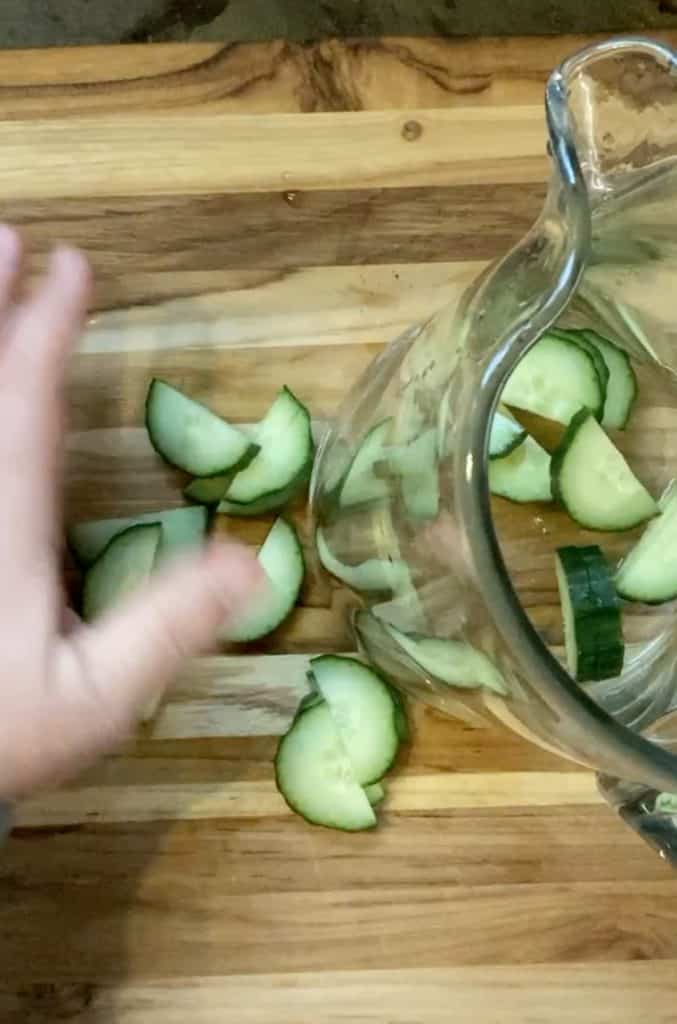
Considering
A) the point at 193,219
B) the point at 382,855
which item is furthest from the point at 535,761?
the point at 193,219

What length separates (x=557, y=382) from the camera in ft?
2.49

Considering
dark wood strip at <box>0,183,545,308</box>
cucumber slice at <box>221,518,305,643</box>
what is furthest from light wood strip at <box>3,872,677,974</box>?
dark wood strip at <box>0,183,545,308</box>

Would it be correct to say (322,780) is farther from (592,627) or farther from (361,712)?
→ (592,627)

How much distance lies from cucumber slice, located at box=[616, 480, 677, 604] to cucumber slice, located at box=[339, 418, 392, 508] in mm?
159

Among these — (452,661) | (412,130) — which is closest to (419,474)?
(452,661)

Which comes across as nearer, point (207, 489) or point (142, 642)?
point (142, 642)

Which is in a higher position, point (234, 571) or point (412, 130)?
point (412, 130)

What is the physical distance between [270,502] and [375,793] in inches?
7.0

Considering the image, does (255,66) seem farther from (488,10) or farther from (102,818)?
(102,818)

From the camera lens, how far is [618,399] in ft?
2.58

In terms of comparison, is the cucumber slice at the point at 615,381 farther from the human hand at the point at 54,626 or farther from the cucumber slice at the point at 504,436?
the human hand at the point at 54,626

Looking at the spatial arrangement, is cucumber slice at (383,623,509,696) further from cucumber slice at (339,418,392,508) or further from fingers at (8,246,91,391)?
fingers at (8,246,91,391)

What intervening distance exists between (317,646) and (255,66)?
0.35 meters

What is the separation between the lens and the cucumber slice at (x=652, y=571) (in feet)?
2.41
